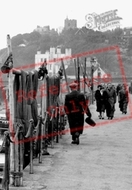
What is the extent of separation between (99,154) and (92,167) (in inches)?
81.9

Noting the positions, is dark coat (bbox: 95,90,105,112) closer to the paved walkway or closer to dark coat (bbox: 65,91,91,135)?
the paved walkway

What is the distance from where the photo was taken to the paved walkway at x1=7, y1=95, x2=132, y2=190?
985 centimetres

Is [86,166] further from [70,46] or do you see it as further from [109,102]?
[70,46]

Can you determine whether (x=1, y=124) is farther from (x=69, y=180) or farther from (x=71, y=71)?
(x=71, y=71)

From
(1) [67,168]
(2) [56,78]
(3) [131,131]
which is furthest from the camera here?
(3) [131,131]

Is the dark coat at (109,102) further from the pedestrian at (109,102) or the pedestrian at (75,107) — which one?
the pedestrian at (75,107)

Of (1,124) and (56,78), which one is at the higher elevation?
(56,78)

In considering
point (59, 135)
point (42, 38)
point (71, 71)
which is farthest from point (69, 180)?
point (42, 38)

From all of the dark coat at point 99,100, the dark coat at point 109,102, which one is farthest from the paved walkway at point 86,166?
the dark coat at point 99,100

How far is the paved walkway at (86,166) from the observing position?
9852 millimetres

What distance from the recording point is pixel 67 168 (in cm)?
1162

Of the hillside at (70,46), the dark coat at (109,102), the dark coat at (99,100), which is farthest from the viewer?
the hillside at (70,46)

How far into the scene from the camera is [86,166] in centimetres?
1194

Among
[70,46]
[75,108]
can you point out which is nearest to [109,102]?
[75,108]
